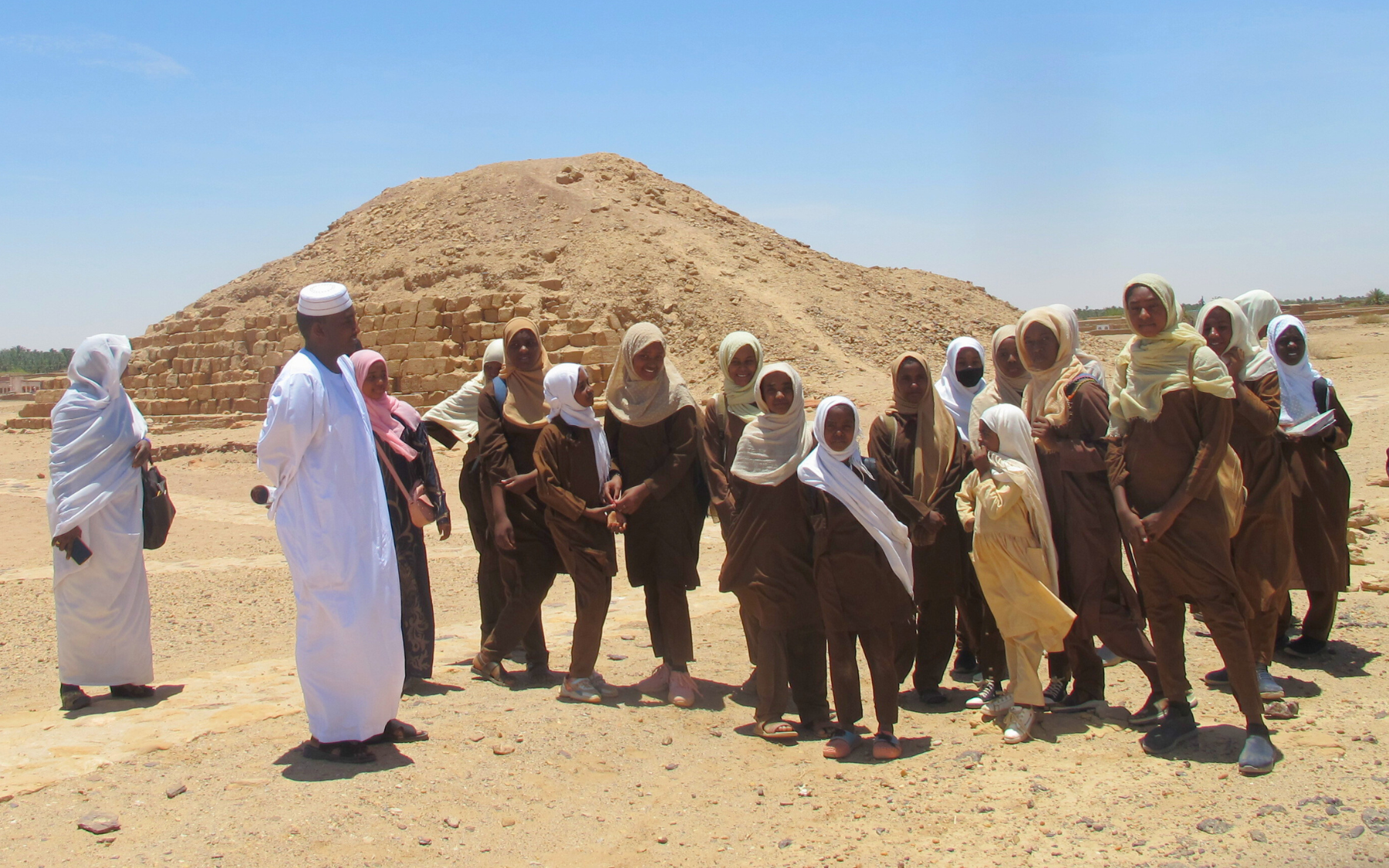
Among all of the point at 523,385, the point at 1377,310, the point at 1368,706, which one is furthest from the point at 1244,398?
the point at 1377,310

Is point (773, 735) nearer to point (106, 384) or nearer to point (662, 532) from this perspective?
point (662, 532)

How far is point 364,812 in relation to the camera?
144 inches

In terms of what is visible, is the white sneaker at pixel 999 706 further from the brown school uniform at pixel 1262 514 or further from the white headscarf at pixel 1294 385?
the white headscarf at pixel 1294 385

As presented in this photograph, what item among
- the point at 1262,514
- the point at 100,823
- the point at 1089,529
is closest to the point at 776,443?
the point at 1089,529

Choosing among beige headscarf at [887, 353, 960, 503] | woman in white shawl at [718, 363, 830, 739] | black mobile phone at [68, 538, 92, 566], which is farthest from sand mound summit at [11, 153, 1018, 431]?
black mobile phone at [68, 538, 92, 566]

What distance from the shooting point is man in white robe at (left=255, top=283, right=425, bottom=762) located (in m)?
3.90

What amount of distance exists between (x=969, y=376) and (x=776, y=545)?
161cm

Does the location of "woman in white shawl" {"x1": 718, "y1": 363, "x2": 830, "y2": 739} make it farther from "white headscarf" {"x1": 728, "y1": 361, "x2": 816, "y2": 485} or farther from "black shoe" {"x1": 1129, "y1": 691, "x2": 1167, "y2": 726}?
"black shoe" {"x1": 1129, "y1": 691, "x2": 1167, "y2": 726}

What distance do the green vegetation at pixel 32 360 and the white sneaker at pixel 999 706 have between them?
80545 mm

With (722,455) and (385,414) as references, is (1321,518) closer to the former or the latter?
(722,455)

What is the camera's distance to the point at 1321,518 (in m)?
5.41

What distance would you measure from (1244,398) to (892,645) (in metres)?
1.94

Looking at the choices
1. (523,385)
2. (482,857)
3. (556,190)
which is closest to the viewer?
(482,857)

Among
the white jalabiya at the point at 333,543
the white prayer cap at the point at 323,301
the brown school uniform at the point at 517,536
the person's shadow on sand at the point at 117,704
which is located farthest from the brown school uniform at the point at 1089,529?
the person's shadow on sand at the point at 117,704
